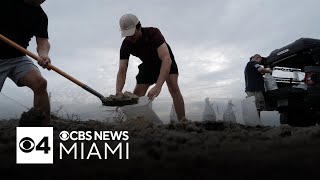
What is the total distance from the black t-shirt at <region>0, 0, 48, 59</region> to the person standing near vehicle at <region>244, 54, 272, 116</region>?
158 inches

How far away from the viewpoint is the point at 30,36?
396cm

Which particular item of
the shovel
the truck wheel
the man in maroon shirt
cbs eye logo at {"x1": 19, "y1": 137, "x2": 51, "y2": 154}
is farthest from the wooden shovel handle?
the truck wheel

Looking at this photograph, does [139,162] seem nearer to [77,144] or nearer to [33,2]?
[77,144]

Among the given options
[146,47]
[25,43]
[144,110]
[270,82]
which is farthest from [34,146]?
[270,82]

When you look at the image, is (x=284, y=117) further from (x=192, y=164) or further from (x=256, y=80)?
(x=192, y=164)

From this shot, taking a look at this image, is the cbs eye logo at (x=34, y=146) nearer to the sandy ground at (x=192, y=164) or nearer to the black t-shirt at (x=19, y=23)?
the sandy ground at (x=192, y=164)

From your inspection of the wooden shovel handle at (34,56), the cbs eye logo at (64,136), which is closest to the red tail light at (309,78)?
the wooden shovel handle at (34,56)

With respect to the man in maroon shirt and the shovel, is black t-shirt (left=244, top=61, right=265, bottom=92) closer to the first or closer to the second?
the man in maroon shirt

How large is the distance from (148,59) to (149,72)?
0.75ft

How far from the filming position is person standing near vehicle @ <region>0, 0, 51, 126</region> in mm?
3646

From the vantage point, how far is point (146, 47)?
16.0ft

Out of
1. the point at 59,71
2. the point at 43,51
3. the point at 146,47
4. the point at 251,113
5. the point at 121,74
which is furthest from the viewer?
the point at 251,113

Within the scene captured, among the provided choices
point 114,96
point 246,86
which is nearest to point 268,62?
point 246,86

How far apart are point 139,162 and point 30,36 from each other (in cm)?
270
